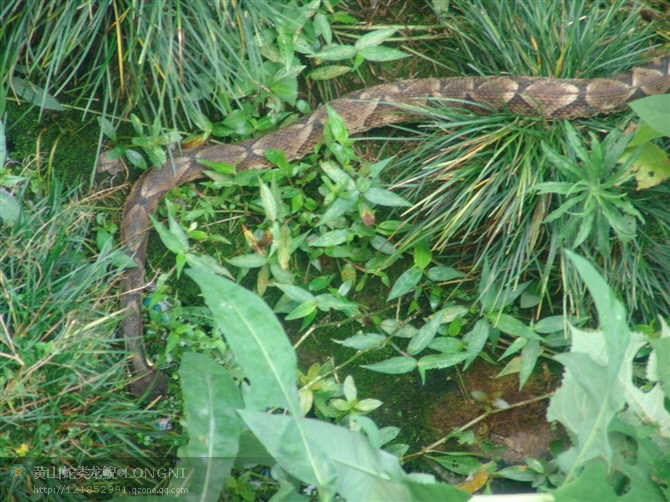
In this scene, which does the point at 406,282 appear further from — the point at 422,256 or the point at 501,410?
the point at 501,410

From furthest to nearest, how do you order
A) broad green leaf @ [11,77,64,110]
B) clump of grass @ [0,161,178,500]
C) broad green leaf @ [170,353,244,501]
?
broad green leaf @ [11,77,64,110] → clump of grass @ [0,161,178,500] → broad green leaf @ [170,353,244,501]

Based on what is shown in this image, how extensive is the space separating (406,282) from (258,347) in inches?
48.2

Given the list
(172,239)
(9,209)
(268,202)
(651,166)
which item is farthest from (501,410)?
(9,209)

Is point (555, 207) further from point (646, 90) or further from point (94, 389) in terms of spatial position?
point (94, 389)

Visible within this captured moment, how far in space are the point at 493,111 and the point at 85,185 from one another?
1.85 meters

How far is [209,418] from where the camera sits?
2.10 m

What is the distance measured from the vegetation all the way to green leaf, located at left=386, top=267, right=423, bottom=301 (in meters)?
0.01

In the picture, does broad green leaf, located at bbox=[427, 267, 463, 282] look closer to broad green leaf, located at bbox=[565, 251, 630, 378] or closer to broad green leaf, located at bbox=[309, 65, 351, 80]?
broad green leaf, located at bbox=[309, 65, 351, 80]

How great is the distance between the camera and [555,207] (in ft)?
9.62

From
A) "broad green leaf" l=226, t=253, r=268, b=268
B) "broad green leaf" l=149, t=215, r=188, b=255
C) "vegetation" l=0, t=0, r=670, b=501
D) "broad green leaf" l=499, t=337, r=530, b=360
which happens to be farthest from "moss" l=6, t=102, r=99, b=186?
"broad green leaf" l=499, t=337, r=530, b=360

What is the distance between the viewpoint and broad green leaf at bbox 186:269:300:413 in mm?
1916

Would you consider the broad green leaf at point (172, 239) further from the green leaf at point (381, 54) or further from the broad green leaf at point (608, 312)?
the broad green leaf at point (608, 312)

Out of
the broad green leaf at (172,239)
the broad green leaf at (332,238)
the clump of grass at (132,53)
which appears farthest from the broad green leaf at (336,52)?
the broad green leaf at (172,239)

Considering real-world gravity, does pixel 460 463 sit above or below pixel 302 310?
below
